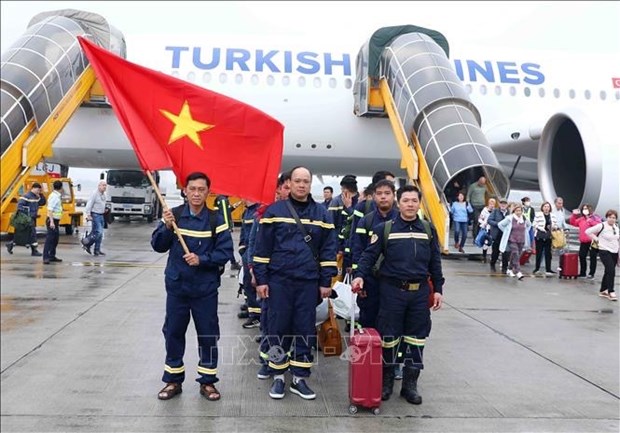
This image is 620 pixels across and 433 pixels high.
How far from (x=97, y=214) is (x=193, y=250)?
8249mm

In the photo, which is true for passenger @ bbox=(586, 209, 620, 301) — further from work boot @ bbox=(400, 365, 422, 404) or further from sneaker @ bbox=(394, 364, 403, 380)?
work boot @ bbox=(400, 365, 422, 404)

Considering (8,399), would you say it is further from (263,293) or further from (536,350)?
(536,350)

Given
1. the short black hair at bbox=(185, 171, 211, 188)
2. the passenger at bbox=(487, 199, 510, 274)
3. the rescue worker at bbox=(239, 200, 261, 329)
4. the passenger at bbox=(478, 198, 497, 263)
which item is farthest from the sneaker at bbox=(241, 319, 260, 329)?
the passenger at bbox=(478, 198, 497, 263)

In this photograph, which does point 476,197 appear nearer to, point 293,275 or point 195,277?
point 293,275

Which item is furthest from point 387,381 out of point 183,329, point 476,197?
point 476,197

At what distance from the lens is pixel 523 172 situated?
1736cm

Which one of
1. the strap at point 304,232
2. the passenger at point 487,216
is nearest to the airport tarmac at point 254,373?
the strap at point 304,232

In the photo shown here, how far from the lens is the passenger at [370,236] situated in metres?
4.75

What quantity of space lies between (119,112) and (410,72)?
29.2ft

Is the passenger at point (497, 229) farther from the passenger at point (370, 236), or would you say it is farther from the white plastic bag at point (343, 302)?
the passenger at point (370, 236)

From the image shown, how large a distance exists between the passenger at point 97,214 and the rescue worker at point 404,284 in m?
8.33

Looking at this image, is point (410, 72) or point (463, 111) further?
point (410, 72)

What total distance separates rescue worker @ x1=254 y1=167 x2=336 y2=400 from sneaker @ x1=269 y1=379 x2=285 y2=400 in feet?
0.10

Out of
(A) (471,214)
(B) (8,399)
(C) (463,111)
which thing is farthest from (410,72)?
(B) (8,399)
